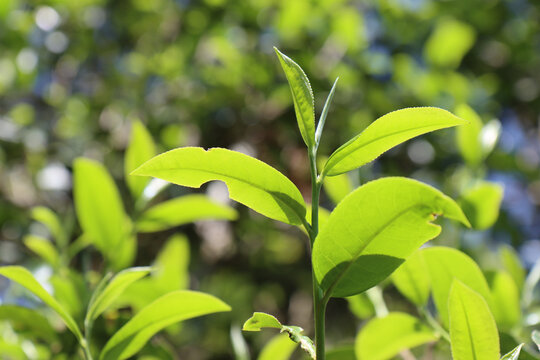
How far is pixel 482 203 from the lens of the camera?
0.65 meters

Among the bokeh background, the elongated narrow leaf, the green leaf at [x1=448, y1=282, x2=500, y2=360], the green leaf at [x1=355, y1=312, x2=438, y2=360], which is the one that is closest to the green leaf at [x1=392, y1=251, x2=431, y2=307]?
the green leaf at [x1=355, y1=312, x2=438, y2=360]

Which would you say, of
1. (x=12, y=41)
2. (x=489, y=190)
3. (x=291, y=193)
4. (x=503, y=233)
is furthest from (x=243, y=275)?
(x=291, y=193)

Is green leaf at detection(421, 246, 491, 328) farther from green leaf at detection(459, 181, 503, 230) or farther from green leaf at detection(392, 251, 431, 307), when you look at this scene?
green leaf at detection(459, 181, 503, 230)

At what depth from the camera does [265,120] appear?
5.74 ft

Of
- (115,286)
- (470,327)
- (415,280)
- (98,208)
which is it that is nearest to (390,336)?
(415,280)

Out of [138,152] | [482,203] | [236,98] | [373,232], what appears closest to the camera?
[373,232]

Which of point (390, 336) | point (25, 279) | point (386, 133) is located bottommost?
point (390, 336)

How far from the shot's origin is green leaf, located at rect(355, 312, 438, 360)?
0.54 meters

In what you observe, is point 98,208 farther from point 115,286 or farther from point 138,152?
point 115,286

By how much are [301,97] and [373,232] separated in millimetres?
118

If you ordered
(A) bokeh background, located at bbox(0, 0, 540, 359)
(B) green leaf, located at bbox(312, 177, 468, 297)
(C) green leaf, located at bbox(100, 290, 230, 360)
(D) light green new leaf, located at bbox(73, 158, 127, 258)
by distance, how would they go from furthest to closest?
(A) bokeh background, located at bbox(0, 0, 540, 359)
(D) light green new leaf, located at bbox(73, 158, 127, 258)
(C) green leaf, located at bbox(100, 290, 230, 360)
(B) green leaf, located at bbox(312, 177, 468, 297)

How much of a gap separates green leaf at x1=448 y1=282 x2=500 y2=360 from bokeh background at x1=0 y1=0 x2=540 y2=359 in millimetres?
1230

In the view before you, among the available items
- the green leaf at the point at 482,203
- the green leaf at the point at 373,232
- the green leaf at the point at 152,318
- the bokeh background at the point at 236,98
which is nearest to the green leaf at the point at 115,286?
the green leaf at the point at 152,318

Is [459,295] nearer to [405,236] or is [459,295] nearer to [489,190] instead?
[405,236]
